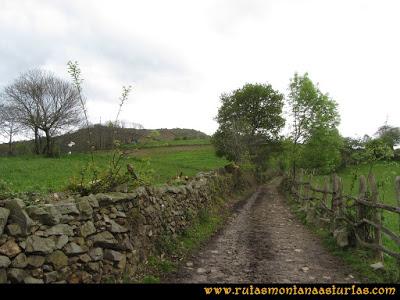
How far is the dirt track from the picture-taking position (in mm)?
6457

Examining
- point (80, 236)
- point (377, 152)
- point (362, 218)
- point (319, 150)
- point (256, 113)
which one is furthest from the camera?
point (256, 113)

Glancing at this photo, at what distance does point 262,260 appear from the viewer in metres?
→ 7.65

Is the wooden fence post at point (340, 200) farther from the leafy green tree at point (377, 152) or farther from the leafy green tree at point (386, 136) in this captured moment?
the leafy green tree at point (386, 136)

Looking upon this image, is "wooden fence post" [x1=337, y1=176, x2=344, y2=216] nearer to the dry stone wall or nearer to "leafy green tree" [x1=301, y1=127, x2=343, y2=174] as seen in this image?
the dry stone wall

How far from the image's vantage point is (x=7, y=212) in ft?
14.9

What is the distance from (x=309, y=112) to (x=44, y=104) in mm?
29694

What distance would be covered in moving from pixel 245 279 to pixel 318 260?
2.41 m

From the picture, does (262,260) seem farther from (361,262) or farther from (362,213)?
(362,213)

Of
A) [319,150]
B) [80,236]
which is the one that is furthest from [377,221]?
[319,150]

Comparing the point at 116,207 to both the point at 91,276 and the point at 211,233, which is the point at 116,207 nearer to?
the point at 91,276

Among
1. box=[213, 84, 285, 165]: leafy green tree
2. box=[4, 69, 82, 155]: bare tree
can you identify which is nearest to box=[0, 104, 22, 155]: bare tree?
box=[4, 69, 82, 155]: bare tree

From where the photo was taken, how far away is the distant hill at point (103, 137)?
868 centimetres

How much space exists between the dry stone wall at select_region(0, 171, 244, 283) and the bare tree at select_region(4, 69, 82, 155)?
37.2 meters

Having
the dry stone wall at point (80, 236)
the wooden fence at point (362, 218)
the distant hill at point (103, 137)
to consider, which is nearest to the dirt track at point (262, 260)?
the wooden fence at point (362, 218)
